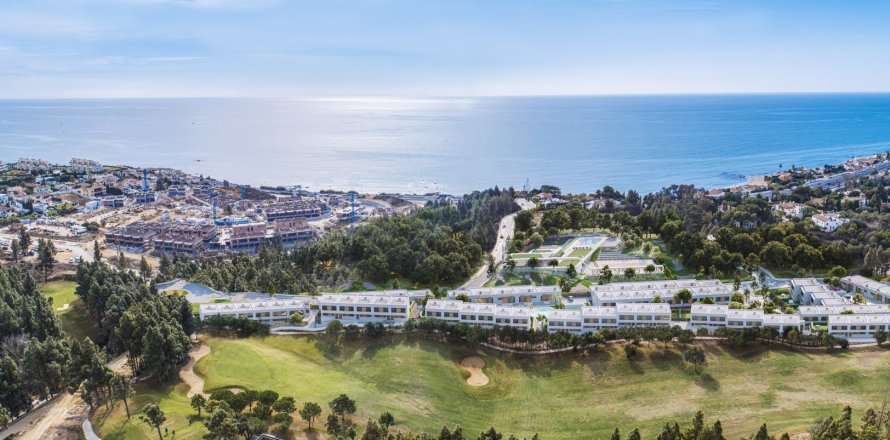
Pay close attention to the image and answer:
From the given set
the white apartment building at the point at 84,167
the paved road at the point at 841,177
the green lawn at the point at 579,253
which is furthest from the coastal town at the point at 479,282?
the white apartment building at the point at 84,167

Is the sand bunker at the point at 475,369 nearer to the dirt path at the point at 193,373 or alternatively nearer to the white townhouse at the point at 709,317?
the dirt path at the point at 193,373

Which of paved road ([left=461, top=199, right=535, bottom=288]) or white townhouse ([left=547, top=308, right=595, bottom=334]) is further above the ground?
paved road ([left=461, top=199, right=535, bottom=288])

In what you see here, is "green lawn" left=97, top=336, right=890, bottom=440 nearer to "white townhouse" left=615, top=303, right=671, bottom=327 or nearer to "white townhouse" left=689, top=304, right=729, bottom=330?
"white townhouse" left=689, top=304, right=729, bottom=330

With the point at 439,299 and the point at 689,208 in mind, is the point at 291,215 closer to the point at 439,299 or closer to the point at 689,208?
the point at 439,299

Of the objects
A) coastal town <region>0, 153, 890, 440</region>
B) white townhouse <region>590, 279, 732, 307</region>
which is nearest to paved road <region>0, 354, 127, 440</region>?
coastal town <region>0, 153, 890, 440</region>

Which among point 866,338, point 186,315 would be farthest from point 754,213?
point 186,315

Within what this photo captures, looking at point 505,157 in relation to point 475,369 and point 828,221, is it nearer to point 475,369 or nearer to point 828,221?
point 828,221

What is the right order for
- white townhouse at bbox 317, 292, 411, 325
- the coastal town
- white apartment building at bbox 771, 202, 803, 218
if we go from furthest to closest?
white apartment building at bbox 771, 202, 803, 218 < white townhouse at bbox 317, 292, 411, 325 < the coastal town
